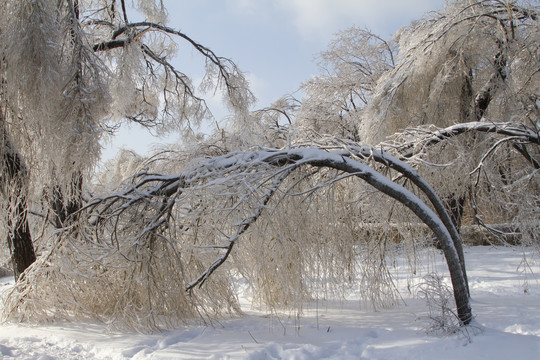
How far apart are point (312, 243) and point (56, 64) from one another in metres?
3.57

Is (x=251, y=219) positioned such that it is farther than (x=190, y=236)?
No

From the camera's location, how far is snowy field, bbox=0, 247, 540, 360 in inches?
153

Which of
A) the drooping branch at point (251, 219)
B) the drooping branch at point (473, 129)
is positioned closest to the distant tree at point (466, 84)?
the drooping branch at point (473, 129)

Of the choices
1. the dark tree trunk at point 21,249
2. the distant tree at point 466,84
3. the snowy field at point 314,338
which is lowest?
the snowy field at point 314,338

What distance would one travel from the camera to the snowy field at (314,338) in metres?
3.90

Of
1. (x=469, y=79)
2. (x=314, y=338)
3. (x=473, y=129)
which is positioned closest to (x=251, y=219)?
(x=314, y=338)

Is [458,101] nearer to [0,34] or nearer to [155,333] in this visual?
[155,333]

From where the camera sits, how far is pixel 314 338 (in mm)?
4465

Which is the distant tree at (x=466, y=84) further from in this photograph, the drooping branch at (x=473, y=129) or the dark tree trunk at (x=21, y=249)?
the dark tree trunk at (x=21, y=249)

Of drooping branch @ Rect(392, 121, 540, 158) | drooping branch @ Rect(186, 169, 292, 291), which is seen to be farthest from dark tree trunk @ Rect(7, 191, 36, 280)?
drooping branch @ Rect(392, 121, 540, 158)

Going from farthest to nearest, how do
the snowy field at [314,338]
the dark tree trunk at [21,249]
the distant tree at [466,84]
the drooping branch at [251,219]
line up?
the distant tree at [466,84] → the dark tree trunk at [21,249] → the drooping branch at [251,219] → the snowy field at [314,338]

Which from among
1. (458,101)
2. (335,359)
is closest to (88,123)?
(335,359)

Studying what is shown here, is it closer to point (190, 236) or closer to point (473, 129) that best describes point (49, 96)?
point (190, 236)

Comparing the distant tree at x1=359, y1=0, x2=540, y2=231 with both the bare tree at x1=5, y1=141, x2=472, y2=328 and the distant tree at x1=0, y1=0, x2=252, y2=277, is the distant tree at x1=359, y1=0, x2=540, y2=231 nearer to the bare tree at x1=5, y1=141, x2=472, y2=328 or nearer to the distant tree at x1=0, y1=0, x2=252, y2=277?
the bare tree at x1=5, y1=141, x2=472, y2=328
